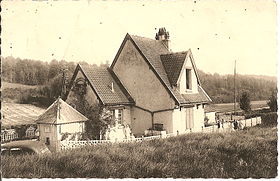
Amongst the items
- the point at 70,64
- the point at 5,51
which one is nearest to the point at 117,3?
the point at 70,64

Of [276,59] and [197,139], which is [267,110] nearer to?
[276,59]

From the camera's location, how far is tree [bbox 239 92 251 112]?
26.2 ft

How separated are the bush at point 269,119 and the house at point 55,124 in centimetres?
402

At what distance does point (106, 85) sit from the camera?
9195mm

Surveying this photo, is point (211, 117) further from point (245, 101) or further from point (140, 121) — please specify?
point (140, 121)

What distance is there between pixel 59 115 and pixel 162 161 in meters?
2.38

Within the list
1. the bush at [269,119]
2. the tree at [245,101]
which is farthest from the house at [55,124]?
the bush at [269,119]

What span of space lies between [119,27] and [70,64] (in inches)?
54.1

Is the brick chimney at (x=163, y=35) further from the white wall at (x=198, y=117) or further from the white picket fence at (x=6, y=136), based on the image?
the white picket fence at (x=6, y=136)

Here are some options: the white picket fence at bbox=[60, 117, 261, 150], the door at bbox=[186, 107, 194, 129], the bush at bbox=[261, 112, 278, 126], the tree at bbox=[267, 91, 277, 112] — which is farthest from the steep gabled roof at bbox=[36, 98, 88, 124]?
the tree at bbox=[267, 91, 277, 112]

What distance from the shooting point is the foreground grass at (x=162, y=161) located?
7000 millimetres

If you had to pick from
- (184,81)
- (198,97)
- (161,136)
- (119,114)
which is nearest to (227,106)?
(198,97)

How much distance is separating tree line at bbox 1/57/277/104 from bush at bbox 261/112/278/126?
0.36 m

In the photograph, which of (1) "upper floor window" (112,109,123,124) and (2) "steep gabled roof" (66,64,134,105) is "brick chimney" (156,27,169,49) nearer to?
(2) "steep gabled roof" (66,64,134,105)
